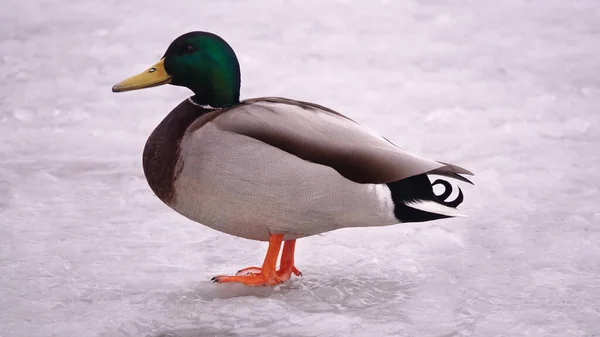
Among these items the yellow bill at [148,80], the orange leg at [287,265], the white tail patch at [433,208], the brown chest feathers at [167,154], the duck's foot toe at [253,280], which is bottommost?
the duck's foot toe at [253,280]

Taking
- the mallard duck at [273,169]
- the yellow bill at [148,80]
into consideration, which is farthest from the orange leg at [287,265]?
the yellow bill at [148,80]

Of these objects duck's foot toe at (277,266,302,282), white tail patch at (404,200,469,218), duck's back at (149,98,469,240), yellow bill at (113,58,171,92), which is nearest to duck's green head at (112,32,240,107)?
yellow bill at (113,58,171,92)

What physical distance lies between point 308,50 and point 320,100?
3.29 ft

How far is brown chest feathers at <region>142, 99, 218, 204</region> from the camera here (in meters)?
3.67

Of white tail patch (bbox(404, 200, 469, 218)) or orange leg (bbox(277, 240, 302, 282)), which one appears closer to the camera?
white tail patch (bbox(404, 200, 469, 218))

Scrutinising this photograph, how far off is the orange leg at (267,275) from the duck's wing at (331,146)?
0.37 metres

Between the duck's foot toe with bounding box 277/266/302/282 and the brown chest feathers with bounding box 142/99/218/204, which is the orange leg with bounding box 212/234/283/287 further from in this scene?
the brown chest feathers with bounding box 142/99/218/204

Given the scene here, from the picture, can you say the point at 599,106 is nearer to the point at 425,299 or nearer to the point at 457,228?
the point at 457,228

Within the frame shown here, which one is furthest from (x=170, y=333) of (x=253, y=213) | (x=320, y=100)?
(x=320, y=100)

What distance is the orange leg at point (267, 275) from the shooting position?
12.5ft

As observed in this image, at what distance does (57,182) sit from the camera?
494 centimetres

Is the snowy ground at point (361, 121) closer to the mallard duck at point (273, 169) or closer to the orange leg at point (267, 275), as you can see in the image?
the orange leg at point (267, 275)

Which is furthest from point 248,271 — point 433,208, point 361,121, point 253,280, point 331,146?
point 361,121

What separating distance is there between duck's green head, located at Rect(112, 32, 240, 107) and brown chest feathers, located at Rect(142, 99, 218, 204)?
100 millimetres
